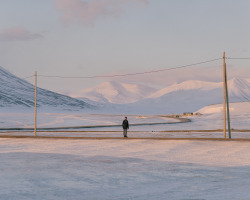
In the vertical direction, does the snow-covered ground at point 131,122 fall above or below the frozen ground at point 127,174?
above

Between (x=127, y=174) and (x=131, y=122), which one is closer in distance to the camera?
(x=127, y=174)

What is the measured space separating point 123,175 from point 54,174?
2.93 meters

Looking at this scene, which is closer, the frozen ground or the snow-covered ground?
the frozen ground

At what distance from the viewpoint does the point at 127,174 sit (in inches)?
646

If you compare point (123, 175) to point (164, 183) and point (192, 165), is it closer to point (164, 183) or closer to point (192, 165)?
point (164, 183)

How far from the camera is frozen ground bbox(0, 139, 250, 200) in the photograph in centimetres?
1266

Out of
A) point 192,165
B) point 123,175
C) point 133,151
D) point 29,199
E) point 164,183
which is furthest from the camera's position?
Answer: point 133,151

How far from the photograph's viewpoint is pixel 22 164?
63.3 feet

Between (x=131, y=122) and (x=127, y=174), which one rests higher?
(x=131, y=122)

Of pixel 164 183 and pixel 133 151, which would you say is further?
pixel 133 151

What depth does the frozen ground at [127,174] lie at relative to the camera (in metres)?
12.7

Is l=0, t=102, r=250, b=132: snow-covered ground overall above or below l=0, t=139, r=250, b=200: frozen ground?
above

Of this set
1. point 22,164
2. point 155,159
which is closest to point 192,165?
point 155,159

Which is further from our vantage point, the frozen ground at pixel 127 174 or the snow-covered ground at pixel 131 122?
the snow-covered ground at pixel 131 122
